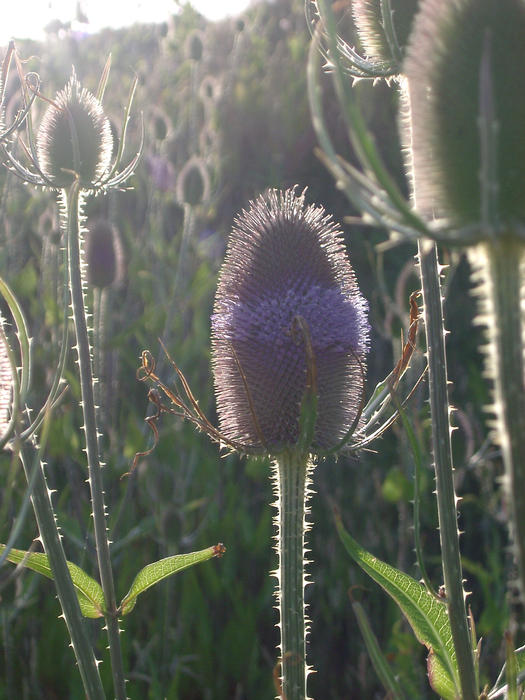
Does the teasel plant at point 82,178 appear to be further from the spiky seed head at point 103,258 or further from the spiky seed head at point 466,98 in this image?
the spiky seed head at point 103,258

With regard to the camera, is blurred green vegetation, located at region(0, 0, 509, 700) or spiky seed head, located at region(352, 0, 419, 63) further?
blurred green vegetation, located at region(0, 0, 509, 700)

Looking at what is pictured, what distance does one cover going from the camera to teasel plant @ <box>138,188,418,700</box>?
56.9 inches

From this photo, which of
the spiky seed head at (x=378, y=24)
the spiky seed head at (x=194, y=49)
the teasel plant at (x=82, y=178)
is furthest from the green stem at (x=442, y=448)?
the spiky seed head at (x=194, y=49)

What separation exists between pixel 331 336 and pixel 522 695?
710 millimetres

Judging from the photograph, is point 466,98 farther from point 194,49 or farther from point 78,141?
point 194,49

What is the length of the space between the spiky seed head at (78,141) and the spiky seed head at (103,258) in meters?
1.27

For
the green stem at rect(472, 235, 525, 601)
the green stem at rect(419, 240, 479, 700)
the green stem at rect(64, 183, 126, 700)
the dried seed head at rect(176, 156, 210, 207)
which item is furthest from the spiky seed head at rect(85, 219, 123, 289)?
the green stem at rect(472, 235, 525, 601)

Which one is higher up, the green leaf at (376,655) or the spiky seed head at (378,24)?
the spiky seed head at (378,24)

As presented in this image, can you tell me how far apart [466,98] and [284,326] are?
66 cm

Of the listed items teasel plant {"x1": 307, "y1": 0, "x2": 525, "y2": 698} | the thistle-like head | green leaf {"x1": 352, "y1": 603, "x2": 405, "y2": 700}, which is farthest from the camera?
the thistle-like head

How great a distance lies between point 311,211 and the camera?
1615mm

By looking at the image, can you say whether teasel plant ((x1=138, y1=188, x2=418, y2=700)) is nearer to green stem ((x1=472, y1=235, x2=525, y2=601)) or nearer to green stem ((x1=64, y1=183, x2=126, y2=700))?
green stem ((x1=64, y1=183, x2=126, y2=700))

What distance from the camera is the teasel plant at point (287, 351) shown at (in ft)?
4.75

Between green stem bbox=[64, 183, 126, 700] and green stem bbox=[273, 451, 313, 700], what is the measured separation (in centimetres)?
33
